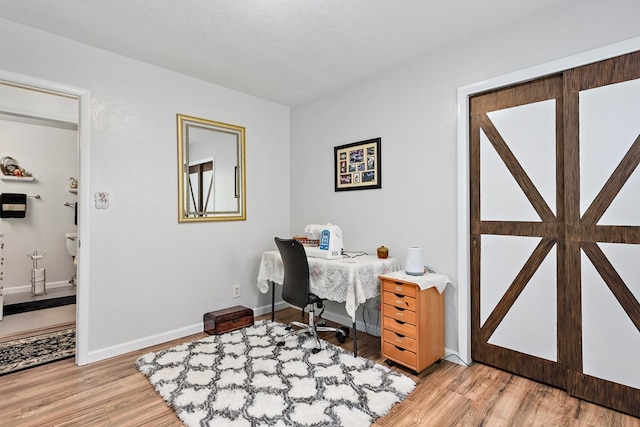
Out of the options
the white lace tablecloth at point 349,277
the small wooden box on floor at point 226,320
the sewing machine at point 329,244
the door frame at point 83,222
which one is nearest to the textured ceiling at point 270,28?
the door frame at point 83,222

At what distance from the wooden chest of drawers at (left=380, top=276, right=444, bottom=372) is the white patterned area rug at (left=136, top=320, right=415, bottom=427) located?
168 millimetres

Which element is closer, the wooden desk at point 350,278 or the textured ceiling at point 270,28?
the textured ceiling at point 270,28

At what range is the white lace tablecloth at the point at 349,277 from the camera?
2.58 meters

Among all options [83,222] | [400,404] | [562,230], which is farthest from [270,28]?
[400,404]

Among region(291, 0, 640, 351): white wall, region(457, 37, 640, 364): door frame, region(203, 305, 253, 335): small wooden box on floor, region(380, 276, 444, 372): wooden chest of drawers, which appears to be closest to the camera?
region(291, 0, 640, 351): white wall

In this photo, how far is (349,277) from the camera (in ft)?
8.43

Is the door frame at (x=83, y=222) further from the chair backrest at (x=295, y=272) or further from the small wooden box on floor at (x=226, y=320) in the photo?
the chair backrest at (x=295, y=272)

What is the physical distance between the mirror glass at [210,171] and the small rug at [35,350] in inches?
58.7

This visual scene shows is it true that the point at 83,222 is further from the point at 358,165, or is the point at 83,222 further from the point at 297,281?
the point at 358,165

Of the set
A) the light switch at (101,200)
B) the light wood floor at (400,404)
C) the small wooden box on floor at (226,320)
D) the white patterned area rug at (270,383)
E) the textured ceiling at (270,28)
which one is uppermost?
the textured ceiling at (270,28)

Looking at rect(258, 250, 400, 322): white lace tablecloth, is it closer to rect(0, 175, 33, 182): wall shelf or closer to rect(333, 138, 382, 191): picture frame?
rect(333, 138, 382, 191): picture frame

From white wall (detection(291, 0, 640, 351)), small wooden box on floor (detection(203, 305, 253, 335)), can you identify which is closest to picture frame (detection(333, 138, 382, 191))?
white wall (detection(291, 0, 640, 351))

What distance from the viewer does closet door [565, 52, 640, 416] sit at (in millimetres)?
1874

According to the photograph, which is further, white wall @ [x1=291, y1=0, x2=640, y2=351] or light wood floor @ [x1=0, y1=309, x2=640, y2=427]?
white wall @ [x1=291, y1=0, x2=640, y2=351]
